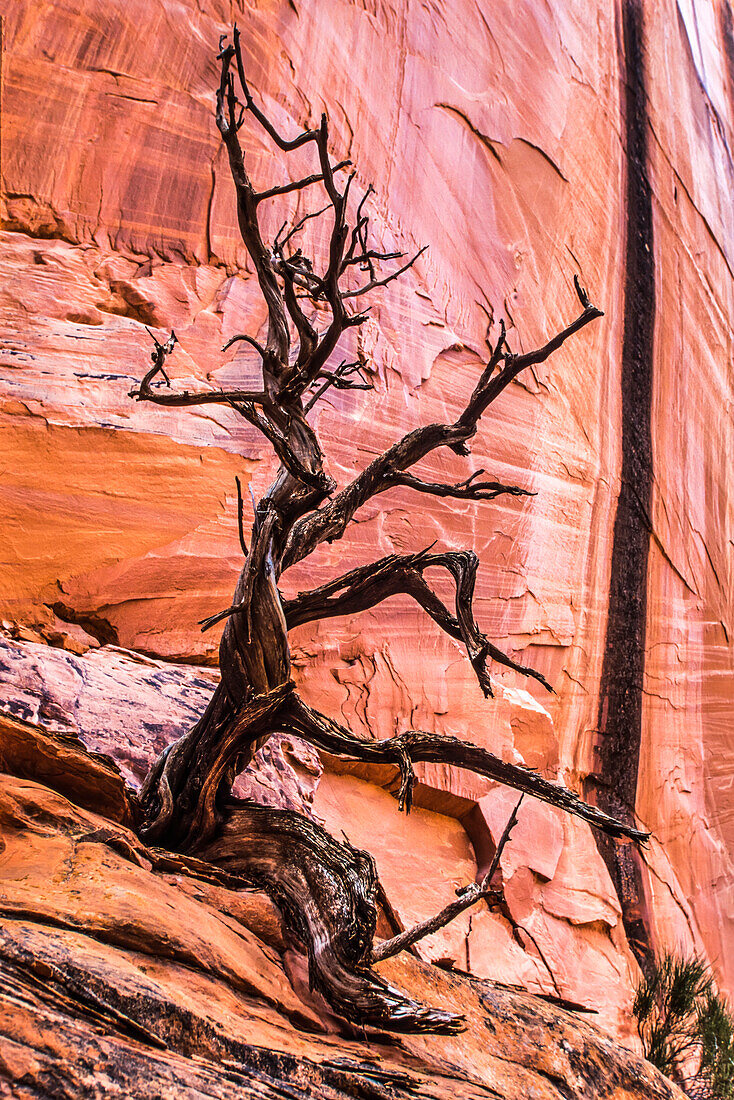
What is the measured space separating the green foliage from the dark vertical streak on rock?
Result: 60 cm

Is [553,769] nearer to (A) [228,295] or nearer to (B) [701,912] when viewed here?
(B) [701,912]

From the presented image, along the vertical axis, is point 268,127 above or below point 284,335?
above

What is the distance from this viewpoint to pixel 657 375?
9.48 meters

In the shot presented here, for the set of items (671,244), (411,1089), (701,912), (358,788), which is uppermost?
(671,244)

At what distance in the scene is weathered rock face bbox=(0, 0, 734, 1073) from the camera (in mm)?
5445

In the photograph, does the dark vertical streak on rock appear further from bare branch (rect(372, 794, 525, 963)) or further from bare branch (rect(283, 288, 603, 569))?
bare branch (rect(283, 288, 603, 569))

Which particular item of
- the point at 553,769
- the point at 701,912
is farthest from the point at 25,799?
the point at 701,912

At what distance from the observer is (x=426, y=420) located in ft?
23.5

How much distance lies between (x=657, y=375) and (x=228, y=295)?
17.8 ft

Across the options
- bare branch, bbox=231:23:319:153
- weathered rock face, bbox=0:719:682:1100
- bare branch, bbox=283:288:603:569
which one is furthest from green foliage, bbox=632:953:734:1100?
bare branch, bbox=231:23:319:153

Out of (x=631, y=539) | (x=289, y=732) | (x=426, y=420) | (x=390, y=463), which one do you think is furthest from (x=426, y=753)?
(x=631, y=539)

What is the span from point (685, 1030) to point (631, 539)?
4467 mm

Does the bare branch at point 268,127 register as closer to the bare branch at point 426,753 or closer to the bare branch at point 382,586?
the bare branch at point 382,586

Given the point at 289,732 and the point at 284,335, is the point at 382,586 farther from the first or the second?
the point at 284,335
